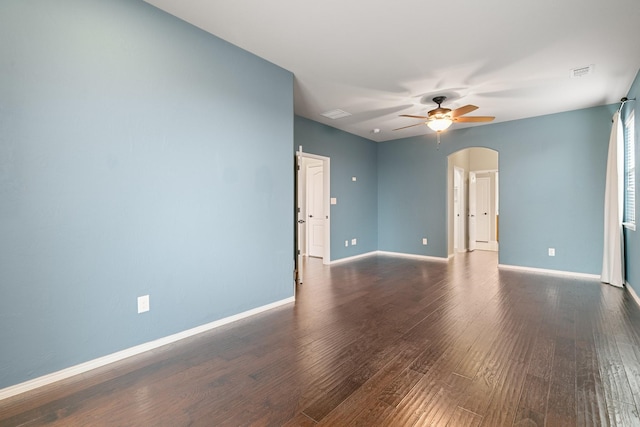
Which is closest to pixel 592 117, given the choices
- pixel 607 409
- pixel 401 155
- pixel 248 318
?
pixel 401 155

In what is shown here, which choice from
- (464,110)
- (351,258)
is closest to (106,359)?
(464,110)

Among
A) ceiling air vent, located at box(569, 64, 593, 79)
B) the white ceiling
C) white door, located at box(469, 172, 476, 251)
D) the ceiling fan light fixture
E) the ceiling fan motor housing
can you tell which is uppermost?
the white ceiling

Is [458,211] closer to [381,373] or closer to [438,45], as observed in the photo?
[438,45]

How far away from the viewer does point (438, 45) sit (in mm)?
2957

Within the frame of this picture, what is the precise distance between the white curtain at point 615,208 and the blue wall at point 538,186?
402 millimetres

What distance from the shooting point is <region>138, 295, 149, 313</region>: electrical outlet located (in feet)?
7.85

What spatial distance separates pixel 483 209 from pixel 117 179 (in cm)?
851

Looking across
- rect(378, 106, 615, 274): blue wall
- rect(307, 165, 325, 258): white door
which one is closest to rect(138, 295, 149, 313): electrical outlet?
rect(307, 165, 325, 258): white door

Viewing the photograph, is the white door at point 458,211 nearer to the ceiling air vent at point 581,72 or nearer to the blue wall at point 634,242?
the blue wall at point 634,242

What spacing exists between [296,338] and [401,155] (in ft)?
18.0

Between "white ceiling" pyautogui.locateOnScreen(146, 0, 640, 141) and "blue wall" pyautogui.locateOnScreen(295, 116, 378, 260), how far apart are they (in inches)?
48.9

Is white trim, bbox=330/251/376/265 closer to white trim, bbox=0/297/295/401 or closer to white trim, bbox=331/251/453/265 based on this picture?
white trim, bbox=331/251/453/265

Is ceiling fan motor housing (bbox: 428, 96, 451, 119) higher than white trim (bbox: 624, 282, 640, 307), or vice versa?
ceiling fan motor housing (bbox: 428, 96, 451, 119)

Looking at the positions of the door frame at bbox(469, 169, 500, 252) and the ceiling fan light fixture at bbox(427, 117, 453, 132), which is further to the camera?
the door frame at bbox(469, 169, 500, 252)
